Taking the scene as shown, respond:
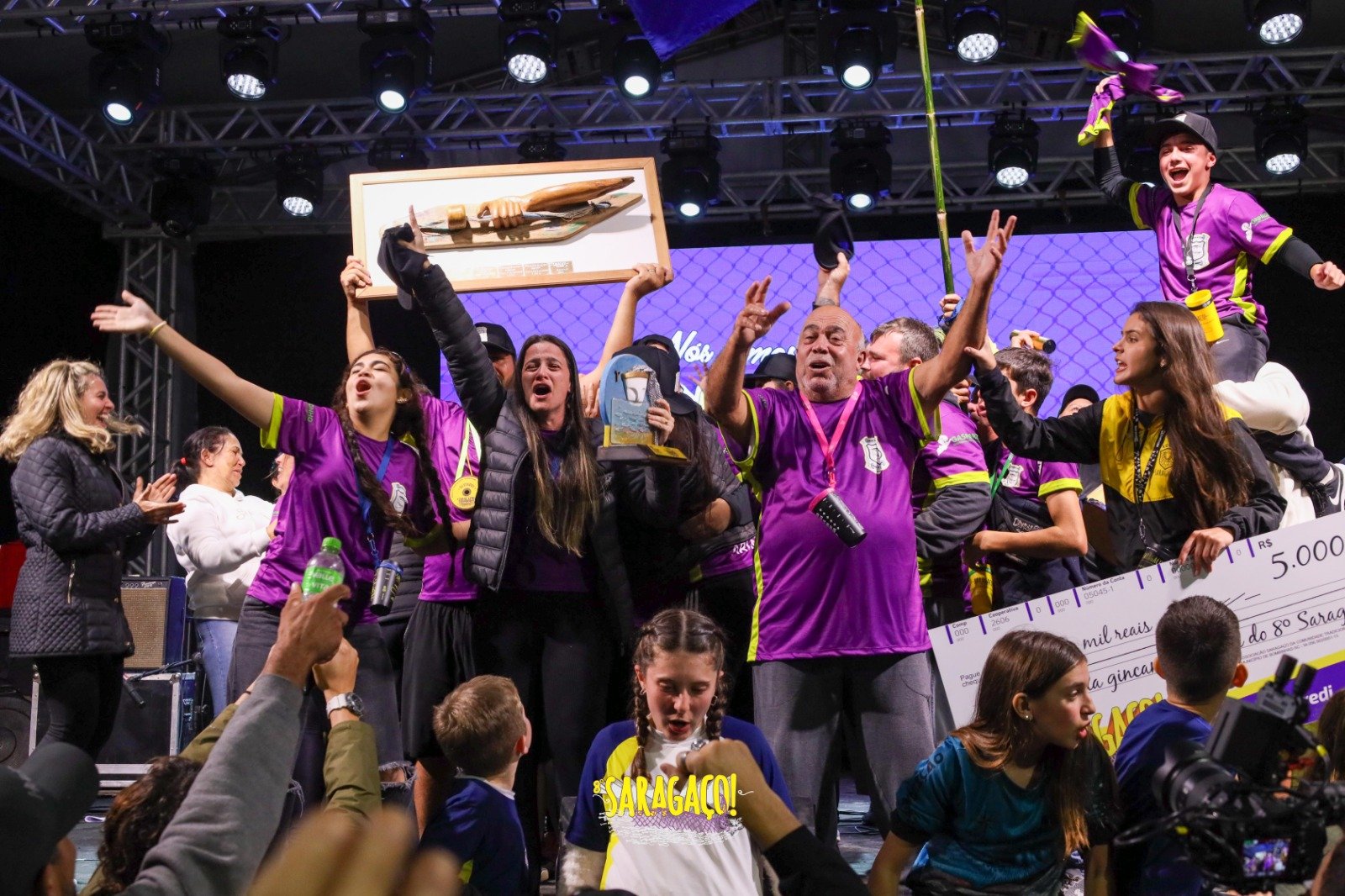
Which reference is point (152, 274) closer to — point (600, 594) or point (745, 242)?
point (745, 242)

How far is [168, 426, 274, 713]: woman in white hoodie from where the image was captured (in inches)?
191

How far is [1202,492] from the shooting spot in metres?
3.39

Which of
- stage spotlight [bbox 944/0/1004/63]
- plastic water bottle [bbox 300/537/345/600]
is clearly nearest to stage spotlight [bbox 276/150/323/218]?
stage spotlight [bbox 944/0/1004/63]

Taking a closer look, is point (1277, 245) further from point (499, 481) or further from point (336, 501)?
point (336, 501)

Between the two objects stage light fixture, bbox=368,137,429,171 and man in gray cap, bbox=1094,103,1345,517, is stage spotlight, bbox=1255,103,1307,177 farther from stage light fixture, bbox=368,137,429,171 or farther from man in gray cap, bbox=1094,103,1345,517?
stage light fixture, bbox=368,137,429,171

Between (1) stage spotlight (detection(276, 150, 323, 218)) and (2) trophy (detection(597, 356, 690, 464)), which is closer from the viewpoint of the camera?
(2) trophy (detection(597, 356, 690, 464))

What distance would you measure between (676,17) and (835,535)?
167 cm

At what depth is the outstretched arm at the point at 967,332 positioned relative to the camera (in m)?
3.18

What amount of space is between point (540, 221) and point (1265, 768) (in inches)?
124

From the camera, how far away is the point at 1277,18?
687 centimetres

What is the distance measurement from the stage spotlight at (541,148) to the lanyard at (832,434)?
5.40 metres

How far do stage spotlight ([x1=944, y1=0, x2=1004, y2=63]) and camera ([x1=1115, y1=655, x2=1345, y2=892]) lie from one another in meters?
6.48

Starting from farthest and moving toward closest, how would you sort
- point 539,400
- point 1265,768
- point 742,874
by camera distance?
point 539,400 → point 742,874 → point 1265,768

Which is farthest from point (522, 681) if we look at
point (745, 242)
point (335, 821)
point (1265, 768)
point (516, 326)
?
point (745, 242)
